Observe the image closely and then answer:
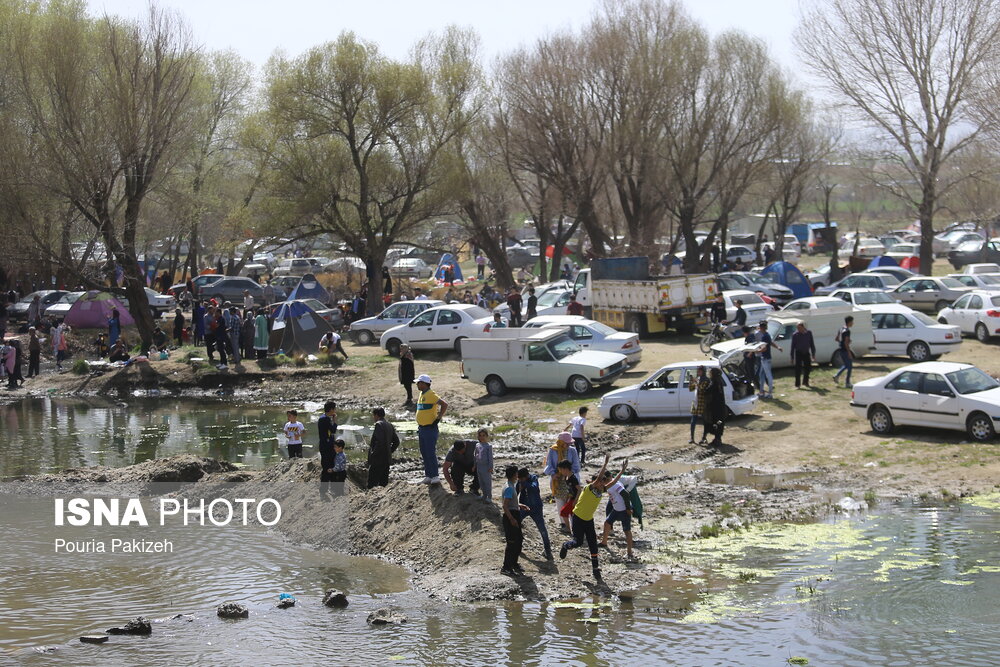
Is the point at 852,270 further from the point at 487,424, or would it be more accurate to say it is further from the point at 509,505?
→ the point at 509,505

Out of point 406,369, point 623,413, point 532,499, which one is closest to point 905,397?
point 623,413

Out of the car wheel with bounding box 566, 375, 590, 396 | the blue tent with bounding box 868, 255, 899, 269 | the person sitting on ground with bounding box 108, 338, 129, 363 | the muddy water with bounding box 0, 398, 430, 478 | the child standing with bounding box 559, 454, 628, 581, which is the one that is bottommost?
the muddy water with bounding box 0, 398, 430, 478

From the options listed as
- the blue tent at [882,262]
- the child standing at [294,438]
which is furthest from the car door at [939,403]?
the blue tent at [882,262]

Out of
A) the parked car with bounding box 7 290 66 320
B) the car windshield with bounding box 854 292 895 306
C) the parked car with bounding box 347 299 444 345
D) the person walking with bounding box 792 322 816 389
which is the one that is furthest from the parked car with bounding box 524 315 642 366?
the parked car with bounding box 7 290 66 320

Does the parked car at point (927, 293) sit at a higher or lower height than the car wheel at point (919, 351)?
higher

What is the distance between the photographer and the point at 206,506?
57.8 feet

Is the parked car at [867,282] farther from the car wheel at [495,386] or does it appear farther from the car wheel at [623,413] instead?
the car wheel at [623,413]

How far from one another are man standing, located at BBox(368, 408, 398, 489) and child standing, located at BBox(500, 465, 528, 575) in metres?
3.69

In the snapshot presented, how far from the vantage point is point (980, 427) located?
18.2 metres

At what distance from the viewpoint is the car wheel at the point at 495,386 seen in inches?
1031

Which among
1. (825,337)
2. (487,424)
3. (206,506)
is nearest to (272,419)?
(487,424)

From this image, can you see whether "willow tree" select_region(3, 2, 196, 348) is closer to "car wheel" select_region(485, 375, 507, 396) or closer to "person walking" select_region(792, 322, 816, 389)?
"car wheel" select_region(485, 375, 507, 396)

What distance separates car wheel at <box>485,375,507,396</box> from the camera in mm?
26188

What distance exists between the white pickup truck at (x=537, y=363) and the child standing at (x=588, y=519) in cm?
1156
